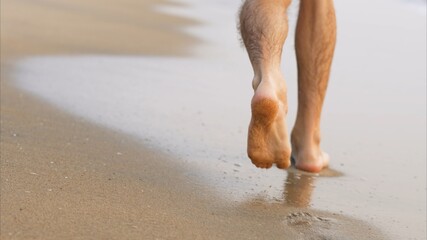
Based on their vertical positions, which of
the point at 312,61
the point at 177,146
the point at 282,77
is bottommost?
the point at 177,146

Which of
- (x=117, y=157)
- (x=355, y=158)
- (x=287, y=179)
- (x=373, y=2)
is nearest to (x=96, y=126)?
(x=117, y=157)

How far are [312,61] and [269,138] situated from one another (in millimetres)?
638

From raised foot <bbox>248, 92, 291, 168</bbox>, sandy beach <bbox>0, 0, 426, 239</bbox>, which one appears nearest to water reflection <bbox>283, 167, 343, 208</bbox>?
sandy beach <bbox>0, 0, 426, 239</bbox>

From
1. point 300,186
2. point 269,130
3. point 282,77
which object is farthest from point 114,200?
point 300,186

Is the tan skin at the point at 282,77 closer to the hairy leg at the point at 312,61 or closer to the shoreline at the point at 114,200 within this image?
the hairy leg at the point at 312,61

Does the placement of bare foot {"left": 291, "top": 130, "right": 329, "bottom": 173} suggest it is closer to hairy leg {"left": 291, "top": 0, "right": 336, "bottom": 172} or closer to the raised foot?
hairy leg {"left": 291, "top": 0, "right": 336, "bottom": 172}

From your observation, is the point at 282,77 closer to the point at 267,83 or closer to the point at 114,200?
the point at 267,83

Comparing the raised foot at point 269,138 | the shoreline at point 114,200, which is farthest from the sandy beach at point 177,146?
the raised foot at point 269,138

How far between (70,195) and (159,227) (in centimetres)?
24

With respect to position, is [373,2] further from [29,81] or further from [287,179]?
[287,179]

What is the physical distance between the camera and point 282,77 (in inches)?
89.0

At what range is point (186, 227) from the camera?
1854 mm

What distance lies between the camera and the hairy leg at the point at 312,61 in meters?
2.78

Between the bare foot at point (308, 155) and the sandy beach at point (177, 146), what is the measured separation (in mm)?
35
